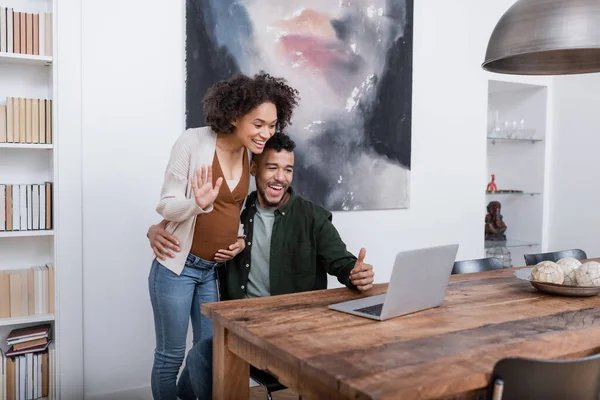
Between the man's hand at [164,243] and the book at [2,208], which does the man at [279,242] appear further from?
the book at [2,208]

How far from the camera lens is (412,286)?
1.82 metres

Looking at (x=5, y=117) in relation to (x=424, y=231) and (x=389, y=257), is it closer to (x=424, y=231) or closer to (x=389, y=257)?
(x=389, y=257)

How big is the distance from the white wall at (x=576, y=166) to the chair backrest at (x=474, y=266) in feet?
6.34

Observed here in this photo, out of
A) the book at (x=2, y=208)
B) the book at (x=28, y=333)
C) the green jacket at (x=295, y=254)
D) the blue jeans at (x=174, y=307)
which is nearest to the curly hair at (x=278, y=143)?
the green jacket at (x=295, y=254)

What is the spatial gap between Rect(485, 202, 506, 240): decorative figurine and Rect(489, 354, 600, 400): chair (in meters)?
3.43

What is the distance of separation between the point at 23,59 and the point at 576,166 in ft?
13.3

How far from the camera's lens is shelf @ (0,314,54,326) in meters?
2.80

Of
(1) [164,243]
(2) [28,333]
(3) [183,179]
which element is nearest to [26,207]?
(2) [28,333]

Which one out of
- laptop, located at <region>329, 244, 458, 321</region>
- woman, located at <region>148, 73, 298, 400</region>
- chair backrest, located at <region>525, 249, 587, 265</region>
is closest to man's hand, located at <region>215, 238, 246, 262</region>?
woman, located at <region>148, 73, 298, 400</region>

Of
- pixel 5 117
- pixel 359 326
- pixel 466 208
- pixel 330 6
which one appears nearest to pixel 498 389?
pixel 359 326

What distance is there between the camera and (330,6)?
3.68m

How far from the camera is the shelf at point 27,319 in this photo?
2.80 meters

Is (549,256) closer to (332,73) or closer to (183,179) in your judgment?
(332,73)

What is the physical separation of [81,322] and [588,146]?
12.8 feet
